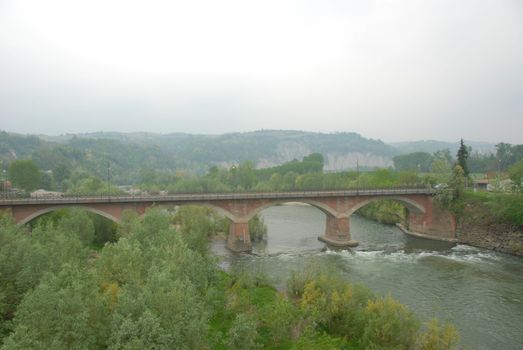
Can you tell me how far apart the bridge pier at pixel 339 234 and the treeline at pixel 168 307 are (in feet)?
73.9

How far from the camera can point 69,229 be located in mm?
38969

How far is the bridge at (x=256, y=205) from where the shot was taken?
4506 centimetres

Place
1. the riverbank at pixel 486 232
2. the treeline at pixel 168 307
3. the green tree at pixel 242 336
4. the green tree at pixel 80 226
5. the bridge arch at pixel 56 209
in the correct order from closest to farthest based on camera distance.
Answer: the treeline at pixel 168 307
the green tree at pixel 242 336
the green tree at pixel 80 226
the bridge arch at pixel 56 209
the riverbank at pixel 486 232

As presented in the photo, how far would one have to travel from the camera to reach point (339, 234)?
2114 inches

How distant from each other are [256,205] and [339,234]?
11.2 metres

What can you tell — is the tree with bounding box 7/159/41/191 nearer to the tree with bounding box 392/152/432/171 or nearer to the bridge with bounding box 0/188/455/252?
the bridge with bounding box 0/188/455/252

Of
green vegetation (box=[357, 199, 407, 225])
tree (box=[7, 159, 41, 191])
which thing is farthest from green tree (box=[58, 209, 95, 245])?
green vegetation (box=[357, 199, 407, 225])

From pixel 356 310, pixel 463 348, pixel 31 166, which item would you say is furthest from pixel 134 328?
pixel 31 166

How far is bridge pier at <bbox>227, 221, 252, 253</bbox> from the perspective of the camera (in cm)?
4919

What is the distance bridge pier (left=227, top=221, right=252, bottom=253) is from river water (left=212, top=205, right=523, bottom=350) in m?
1.19

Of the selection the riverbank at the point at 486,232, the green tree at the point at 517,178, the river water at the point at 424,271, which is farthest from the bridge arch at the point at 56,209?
the green tree at the point at 517,178

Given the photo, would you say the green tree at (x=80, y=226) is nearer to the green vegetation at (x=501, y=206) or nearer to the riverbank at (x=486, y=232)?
the riverbank at (x=486, y=232)

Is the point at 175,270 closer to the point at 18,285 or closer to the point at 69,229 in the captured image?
the point at 18,285

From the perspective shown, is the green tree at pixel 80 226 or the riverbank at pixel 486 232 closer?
the green tree at pixel 80 226
